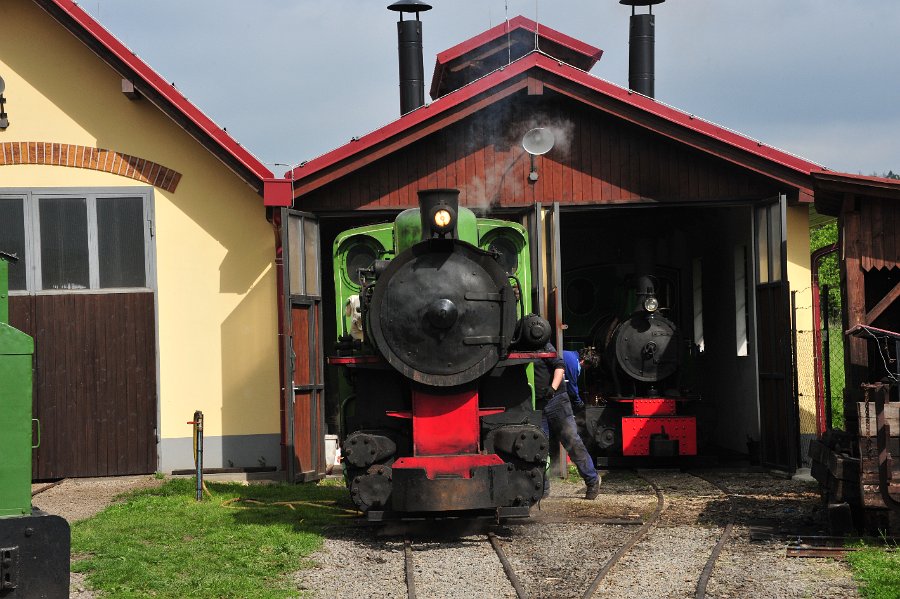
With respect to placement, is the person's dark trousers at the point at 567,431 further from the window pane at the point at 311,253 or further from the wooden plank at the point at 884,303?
the window pane at the point at 311,253

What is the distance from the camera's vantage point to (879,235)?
31.3 feet

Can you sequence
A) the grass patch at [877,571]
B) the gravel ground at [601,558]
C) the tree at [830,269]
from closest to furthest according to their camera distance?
the grass patch at [877,571], the gravel ground at [601,558], the tree at [830,269]

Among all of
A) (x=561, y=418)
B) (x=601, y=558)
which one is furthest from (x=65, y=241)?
(x=601, y=558)

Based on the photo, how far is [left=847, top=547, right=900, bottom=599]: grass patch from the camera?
680cm

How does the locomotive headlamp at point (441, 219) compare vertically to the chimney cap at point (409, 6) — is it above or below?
below

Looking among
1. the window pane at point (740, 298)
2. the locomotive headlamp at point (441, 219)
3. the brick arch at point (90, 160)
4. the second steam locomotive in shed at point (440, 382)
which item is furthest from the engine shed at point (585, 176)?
the locomotive headlamp at point (441, 219)

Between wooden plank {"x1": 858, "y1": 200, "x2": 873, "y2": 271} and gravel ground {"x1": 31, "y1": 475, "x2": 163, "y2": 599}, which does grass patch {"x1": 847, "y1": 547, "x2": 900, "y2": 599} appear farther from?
gravel ground {"x1": 31, "y1": 475, "x2": 163, "y2": 599}

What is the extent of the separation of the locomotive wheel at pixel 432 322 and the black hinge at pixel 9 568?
3927 mm

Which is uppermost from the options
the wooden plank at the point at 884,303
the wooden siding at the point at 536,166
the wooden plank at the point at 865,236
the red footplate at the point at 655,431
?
the wooden siding at the point at 536,166

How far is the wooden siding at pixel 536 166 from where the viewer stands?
44.3ft

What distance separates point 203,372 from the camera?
1345cm

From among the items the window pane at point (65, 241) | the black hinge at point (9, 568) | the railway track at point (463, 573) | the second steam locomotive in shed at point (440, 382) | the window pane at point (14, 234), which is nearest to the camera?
the black hinge at point (9, 568)

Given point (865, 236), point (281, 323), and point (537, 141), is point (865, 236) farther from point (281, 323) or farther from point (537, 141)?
point (281, 323)

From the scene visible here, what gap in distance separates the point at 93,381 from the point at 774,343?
775 cm
